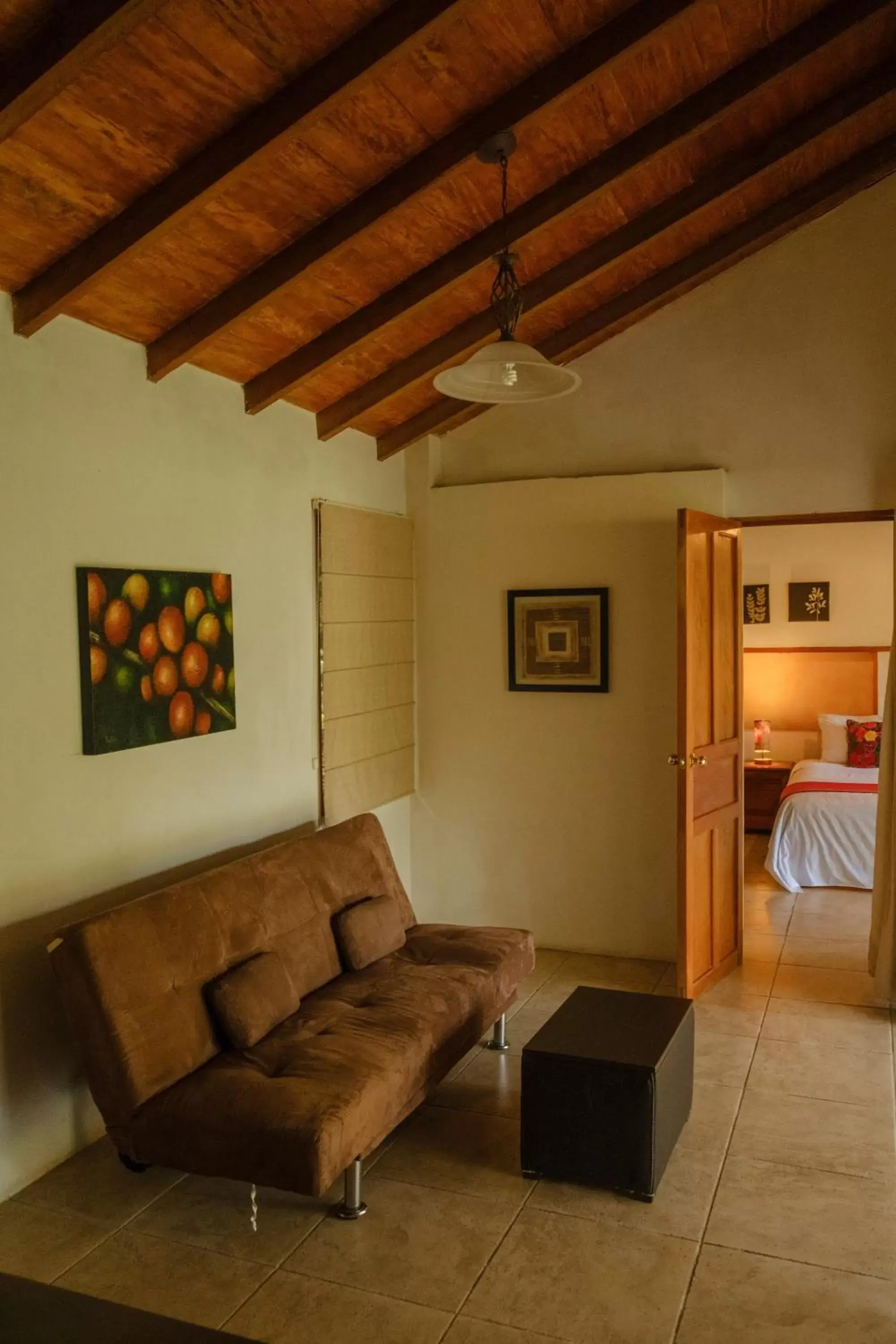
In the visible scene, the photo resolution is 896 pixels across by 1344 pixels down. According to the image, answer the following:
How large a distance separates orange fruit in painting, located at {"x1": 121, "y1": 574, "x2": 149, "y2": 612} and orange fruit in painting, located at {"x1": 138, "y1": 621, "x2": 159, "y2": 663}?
0.24ft

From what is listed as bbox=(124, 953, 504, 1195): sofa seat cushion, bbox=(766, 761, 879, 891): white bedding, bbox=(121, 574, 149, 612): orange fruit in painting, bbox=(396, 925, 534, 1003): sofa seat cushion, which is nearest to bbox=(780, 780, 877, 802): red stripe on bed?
bbox=(766, 761, 879, 891): white bedding

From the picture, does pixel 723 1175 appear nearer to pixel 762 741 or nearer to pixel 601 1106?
pixel 601 1106

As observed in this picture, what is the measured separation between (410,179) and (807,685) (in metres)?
6.06

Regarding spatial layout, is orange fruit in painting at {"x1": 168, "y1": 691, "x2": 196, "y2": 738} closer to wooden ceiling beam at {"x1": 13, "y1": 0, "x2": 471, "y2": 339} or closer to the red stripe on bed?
wooden ceiling beam at {"x1": 13, "y1": 0, "x2": 471, "y2": 339}

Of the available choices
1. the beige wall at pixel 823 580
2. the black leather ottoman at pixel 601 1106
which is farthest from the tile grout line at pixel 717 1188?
the beige wall at pixel 823 580

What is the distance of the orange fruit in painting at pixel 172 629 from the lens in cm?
364

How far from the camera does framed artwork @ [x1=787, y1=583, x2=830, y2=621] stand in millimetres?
8148

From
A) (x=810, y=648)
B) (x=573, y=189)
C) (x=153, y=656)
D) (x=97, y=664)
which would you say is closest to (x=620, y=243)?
(x=573, y=189)

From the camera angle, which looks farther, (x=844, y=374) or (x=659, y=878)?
(x=659, y=878)

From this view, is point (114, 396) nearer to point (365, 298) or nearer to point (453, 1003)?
point (365, 298)

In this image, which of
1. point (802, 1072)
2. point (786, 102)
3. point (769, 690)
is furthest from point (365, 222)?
point (769, 690)

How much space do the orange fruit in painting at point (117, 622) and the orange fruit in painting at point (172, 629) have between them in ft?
0.55

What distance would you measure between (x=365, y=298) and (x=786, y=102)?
1.63 m

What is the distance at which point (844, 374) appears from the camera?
4754 mm
